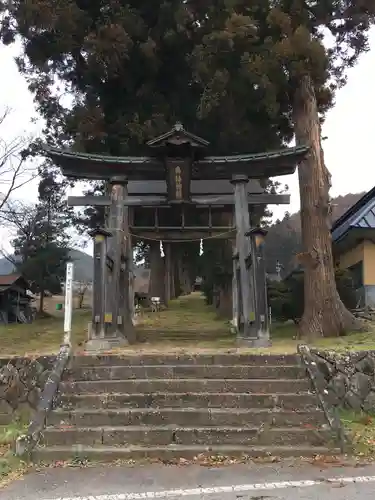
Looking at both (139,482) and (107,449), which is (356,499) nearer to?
(139,482)

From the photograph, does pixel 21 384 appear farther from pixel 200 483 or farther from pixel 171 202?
pixel 171 202

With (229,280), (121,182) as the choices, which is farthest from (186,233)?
(229,280)

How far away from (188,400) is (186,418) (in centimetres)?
42

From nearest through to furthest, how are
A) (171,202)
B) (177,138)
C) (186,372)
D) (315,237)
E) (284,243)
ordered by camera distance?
(186,372), (177,138), (171,202), (315,237), (284,243)

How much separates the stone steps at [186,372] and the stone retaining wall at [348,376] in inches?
18.0

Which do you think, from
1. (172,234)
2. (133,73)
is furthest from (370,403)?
(133,73)

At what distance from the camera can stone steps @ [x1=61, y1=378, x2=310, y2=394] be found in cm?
701

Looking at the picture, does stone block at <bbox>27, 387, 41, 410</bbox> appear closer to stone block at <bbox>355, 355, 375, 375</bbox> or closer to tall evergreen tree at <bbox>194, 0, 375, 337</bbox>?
stone block at <bbox>355, 355, 375, 375</bbox>

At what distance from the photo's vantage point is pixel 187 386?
7062 millimetres

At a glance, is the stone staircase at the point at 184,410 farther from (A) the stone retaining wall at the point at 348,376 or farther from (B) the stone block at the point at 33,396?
(B) the stone block at the point at 33,396

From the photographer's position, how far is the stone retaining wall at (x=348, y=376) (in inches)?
293

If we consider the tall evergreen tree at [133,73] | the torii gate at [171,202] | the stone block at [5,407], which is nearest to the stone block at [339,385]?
the torii gate at [171,202]

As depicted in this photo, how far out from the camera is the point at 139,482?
199 inches

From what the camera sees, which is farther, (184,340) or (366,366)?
(184,340)
